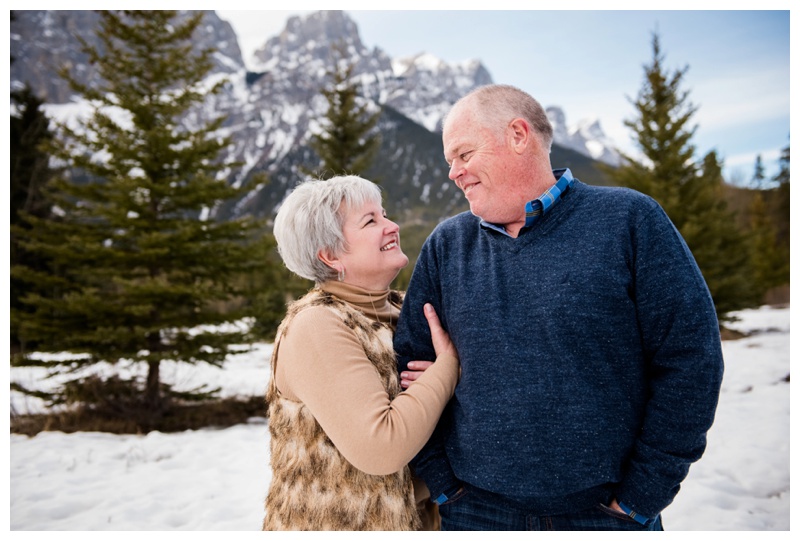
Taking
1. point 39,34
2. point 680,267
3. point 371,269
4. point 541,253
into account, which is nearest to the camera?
point 680,267

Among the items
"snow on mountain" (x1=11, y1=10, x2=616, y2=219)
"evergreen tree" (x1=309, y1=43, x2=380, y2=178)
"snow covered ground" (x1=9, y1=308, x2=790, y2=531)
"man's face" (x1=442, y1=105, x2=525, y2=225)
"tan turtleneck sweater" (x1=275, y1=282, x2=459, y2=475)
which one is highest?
"snow on mountain" (x1=11, y1=10, x2=616, y2=219)

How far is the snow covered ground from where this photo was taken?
3660mm

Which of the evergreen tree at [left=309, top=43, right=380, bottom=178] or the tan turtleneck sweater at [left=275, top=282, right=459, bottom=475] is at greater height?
the evergreen tree at [left=309, top=43, right=380, bottom=178]

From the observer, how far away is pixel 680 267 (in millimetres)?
1371

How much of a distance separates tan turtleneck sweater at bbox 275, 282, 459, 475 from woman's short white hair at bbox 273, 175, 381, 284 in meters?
0.27

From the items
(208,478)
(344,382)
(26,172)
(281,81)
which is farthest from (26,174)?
(281,81)

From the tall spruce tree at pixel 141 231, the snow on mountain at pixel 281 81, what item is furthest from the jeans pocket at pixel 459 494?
the snow on mountain at pixel 281 81

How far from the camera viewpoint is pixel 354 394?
4.73 feet

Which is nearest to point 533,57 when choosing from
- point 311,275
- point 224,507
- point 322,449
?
point 311,275

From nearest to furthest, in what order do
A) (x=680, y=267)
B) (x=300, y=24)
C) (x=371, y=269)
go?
(x=680, y=267), (x=371, y=269), (x=300, y=24)

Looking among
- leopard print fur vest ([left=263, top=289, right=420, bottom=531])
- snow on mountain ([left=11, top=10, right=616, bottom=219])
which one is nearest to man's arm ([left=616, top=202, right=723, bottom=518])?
leopard print fur vest ([left=263, top=289, right=420, bottom=531])

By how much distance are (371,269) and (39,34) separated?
150 meters

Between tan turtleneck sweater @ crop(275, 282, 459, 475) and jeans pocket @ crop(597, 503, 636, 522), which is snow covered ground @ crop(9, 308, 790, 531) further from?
tan turtleneck sweater @ crop(275, 282, 459, 475)

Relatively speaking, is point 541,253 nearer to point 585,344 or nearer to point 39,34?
point 585,344
